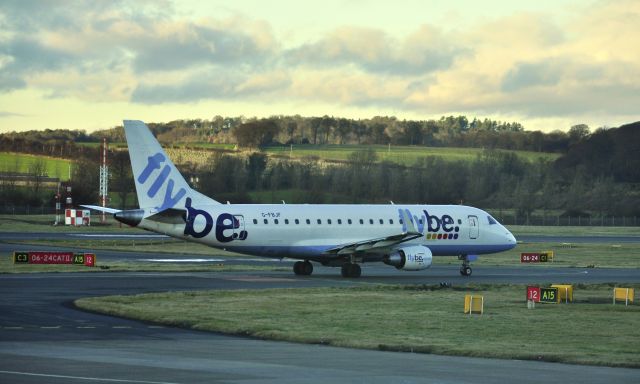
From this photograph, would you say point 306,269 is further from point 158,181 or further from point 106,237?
point 106,237

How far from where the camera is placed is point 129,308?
3675 centimetres

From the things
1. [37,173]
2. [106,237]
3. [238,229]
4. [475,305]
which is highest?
[37,173]

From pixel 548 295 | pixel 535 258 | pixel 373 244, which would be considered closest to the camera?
pixel 548 295

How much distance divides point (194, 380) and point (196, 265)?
41270 mm

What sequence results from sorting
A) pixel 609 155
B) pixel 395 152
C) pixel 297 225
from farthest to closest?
pixel 395 152 → pixel 609 155 → pixel 297 225

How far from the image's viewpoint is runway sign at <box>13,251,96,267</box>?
59.2 meters

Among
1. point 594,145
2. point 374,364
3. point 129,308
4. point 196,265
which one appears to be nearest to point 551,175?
point 594,145

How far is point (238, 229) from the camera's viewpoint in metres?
53.2

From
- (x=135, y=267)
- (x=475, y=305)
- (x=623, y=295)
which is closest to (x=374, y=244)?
(x=135, y=267)

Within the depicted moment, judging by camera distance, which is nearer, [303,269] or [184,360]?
[184,360]

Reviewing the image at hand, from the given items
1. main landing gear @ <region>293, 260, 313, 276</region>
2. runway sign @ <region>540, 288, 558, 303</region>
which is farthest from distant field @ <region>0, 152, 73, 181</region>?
runway sign @ <region>540, 288, 558, 303</region>

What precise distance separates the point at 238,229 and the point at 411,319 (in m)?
19.4

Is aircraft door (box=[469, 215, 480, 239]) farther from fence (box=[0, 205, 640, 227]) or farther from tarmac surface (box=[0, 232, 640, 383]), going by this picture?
fence (box=[0, 205, 640, 227])

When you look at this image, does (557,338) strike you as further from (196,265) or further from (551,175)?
(551,175)
